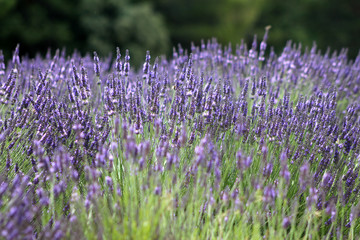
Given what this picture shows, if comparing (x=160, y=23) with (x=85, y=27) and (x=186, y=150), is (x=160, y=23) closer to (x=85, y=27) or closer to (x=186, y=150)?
(x=85, y=27)

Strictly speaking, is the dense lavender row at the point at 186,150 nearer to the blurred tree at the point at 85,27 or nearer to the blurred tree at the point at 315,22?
the blurred tree at the point at 85,27

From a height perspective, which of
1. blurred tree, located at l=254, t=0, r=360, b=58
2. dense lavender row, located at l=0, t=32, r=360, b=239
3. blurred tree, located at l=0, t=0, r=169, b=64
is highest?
blurred tree, located at l=254, t=0, r=360, b=58

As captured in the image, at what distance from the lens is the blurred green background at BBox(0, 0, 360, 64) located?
1219 centimetres

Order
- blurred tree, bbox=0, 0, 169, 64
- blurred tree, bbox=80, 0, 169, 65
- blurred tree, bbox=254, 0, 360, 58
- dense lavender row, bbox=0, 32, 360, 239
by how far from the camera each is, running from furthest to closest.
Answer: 1. blurred tree, bbox=254, 0, 360, 58
2. blurred tree, bbox=80, 0, 169, 65
3. blurred tree, bbox=0, 0, 169, 64
4. dense lavender row, bbox=0, 32, 360, 239

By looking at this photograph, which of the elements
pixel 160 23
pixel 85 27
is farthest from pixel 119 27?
pixel 160 23

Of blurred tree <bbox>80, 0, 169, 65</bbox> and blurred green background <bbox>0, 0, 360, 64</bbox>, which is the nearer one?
blurred green background <bbox>0, 0, 360, 64</bbox>

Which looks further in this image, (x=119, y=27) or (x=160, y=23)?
(x=160, y=23)

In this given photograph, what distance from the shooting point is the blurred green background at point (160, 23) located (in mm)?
12188

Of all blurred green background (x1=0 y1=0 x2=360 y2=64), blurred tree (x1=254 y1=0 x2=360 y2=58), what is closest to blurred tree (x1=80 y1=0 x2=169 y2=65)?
blurred green background (x1=0 y1=0 x2=360 y2=64)

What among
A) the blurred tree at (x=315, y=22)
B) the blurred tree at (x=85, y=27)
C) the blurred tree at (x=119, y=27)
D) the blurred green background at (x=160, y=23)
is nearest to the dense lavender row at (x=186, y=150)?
the blurred green background at (x=160, y=23)

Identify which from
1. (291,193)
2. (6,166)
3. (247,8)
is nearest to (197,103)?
(291,193)

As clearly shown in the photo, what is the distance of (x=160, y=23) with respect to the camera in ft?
44.6

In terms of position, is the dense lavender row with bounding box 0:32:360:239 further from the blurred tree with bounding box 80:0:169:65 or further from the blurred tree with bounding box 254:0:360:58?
the blurred tree with bounding box 254:0:360:58

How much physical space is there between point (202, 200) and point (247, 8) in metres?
13.6
